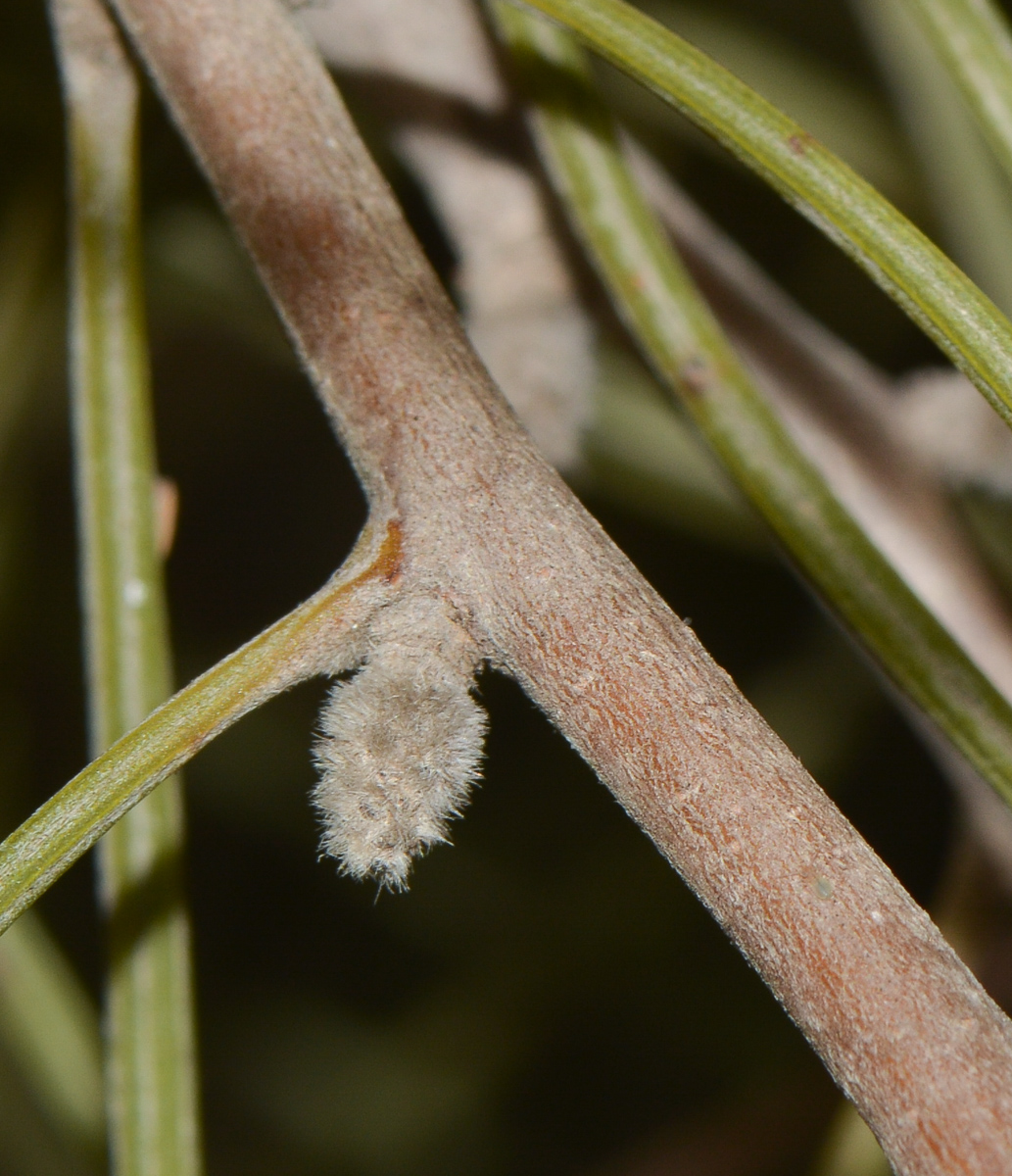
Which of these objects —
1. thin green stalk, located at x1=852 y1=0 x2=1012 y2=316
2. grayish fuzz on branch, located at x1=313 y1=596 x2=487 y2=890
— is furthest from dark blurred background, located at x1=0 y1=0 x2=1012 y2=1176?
grayish fuzz on branch, located at x1=313 y1=596 x2=487 y2=890

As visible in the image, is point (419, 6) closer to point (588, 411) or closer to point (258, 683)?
point (588, 411)

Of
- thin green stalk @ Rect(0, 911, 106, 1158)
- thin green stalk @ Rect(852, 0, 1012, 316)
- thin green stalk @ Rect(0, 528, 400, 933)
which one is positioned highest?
thin green stalk @ Rect(852, 0, 1012, 316)

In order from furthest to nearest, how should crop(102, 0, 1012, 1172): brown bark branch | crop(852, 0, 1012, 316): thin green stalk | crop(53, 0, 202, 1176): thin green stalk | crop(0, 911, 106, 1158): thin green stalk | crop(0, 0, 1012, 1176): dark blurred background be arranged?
crop(0, 0, 1012, 1176): dark blurred background < crop(852, 0, 1012, 316): thin green stalk < crop(0, 911, 106, 1158): thin green stalk < crop(53, 0, 202, 1176): thin green stalk < crop(102, 0, 1012, 1172): brown bark branch

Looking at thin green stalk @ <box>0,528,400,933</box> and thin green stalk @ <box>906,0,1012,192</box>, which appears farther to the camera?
thin green stalk @ <box>906,0,1012,192</box>

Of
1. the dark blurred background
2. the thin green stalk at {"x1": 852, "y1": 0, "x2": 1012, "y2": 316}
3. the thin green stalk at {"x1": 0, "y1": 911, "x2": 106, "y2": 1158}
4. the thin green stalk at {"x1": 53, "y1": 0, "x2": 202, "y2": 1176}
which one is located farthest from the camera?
the dark blurred background

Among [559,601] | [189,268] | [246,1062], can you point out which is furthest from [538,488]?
[246,1062]

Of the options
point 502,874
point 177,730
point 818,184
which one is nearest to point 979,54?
point 818,184

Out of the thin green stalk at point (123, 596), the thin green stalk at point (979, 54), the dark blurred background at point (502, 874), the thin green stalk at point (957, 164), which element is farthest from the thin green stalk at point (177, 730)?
the dark blurred background at point (502, 874)

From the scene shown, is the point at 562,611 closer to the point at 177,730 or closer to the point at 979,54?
the point at 177,730

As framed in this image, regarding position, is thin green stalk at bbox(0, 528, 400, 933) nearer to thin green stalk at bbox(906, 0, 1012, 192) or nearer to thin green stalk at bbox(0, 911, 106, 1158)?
thin green stalk at bbox(906, 0, 1012, 192)
